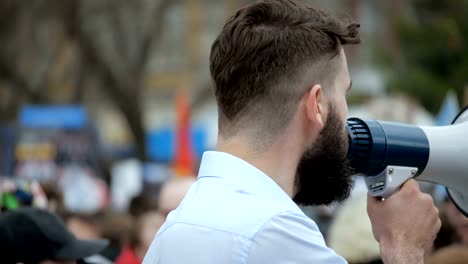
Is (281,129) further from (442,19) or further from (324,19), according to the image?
(442,19)

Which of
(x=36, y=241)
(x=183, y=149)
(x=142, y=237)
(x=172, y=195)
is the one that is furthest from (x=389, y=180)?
(x=183, y=149)

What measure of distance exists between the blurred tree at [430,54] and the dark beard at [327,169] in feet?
44.8

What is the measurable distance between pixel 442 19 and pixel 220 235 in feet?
52.8

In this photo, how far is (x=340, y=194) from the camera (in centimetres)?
247

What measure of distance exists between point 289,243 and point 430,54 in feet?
51.7

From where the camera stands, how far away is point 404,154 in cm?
256

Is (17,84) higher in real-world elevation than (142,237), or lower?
lower

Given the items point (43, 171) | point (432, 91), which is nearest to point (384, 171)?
point (43, 171)

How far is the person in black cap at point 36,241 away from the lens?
12.8ft

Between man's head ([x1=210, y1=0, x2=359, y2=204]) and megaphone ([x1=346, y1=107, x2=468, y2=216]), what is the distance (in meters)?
0.15

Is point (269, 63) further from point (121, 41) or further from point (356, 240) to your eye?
point (121, 41)

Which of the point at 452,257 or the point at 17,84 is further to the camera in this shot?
the point at 17,84

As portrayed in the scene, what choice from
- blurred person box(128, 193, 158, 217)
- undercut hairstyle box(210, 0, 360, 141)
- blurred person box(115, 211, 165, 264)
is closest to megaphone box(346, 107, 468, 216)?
undercut hairstyle box(210, 0, 360, 141)

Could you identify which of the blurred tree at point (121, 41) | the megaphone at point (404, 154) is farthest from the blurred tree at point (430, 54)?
the megaphone at point (404, 154)
